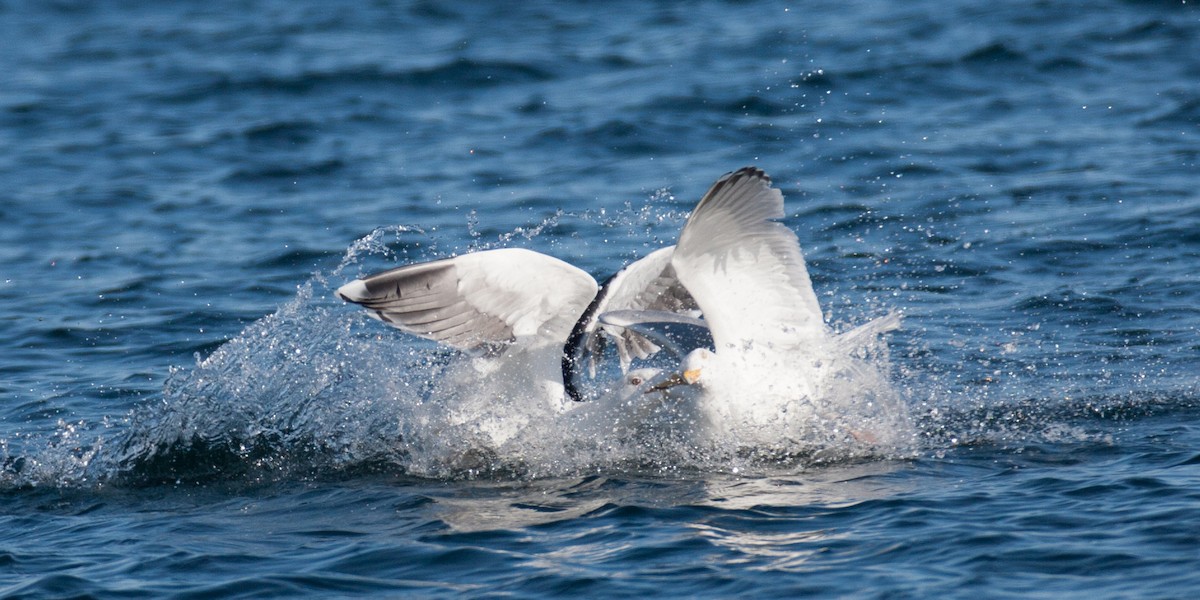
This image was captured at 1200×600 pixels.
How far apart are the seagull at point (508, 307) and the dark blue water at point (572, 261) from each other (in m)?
0.44

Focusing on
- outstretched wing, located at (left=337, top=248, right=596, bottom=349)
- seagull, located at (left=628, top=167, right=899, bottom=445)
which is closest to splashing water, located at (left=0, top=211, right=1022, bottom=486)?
seagull, located at (left=628, top=167, right=899, bottom=445)

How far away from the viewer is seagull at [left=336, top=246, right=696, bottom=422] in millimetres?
7656

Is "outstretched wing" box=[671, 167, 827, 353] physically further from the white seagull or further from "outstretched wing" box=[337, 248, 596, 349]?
"outstretched wing" box=[337, 248, 596, 349]

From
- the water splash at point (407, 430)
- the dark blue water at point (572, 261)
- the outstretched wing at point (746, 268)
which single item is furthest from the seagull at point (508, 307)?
the dark blue water at point (572, 261)

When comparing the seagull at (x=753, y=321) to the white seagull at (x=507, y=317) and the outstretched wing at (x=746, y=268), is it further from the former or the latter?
the white seagull at (x=507, y=317)

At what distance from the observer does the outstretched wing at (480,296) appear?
25.1ft

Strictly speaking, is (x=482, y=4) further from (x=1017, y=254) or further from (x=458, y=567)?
(x=458, y=567)

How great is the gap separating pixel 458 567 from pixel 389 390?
239cm

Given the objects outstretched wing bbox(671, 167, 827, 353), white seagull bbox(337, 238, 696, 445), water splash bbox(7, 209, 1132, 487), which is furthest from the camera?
white seagull bbox(337, 238, 696, 445)

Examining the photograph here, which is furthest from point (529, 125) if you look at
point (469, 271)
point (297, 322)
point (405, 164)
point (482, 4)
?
point (469, 271)

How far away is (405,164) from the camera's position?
14.2 metres

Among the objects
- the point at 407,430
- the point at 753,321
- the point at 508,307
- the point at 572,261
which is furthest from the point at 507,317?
the point at 572,261

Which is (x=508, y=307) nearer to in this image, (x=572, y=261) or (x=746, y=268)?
(x=746, y=268)

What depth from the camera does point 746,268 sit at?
7.27 metres
